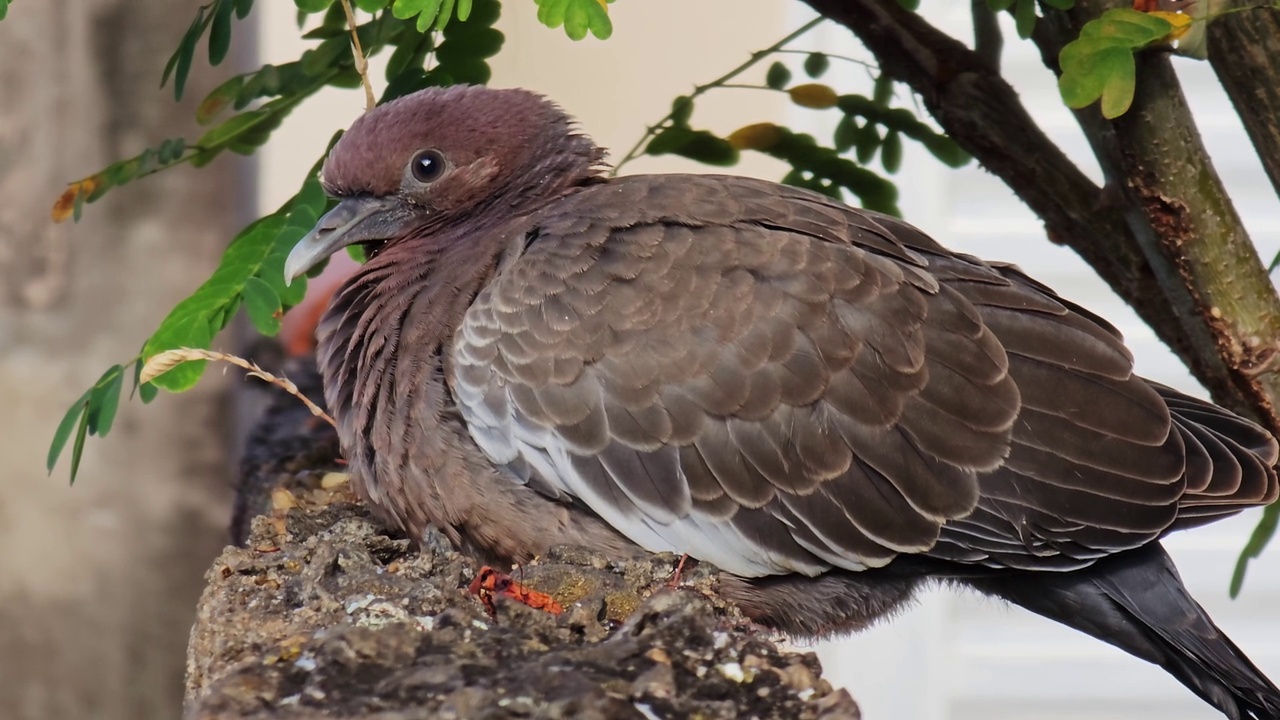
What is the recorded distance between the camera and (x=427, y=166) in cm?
235

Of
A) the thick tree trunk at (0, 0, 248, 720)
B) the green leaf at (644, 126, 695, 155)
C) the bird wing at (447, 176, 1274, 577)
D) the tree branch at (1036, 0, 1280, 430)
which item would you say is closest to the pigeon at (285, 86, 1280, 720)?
the bird wing at (447, 176, 1274, 577)

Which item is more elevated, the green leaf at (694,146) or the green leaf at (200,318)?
the green leaf at (694,146)

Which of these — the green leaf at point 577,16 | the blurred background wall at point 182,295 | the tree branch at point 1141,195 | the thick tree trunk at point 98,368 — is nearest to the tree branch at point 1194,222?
the tree branch at point 1141,195

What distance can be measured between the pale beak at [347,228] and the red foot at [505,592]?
2.25 ft

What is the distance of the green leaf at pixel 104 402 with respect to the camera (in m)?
2.07

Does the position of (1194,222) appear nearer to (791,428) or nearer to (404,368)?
(791,428)

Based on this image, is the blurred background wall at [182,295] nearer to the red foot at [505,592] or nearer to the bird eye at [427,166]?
the bird eye at [427,166]

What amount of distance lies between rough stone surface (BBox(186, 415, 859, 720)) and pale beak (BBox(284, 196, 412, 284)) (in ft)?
1.69

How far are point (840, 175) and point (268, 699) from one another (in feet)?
5.54

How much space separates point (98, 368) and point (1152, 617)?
10.6 feet

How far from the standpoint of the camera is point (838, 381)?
2016mm

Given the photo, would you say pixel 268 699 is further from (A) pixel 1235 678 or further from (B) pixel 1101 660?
(B) pixel 1101 660

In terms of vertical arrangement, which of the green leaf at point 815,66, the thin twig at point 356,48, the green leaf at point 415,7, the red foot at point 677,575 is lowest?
the red foot at point 677,575

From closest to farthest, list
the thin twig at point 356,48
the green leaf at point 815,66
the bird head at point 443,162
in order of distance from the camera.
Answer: the thin twig at point 356,48, the bird head at point 443,162, the green leaf at point 815,66
